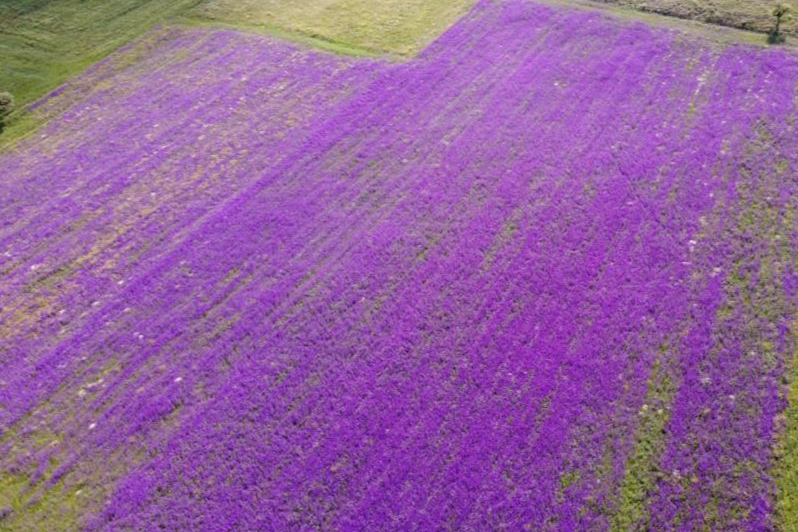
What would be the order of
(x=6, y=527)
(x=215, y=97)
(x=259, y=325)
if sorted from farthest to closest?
(x=215, y=97), (x=259, y=325), (x=6, y=527)

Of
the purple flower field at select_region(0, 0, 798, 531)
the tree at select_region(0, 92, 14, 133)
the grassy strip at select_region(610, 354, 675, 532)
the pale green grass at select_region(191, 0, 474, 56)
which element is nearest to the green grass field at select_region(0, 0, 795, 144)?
the pale green grass at select_region(191, 0, 474, 56)

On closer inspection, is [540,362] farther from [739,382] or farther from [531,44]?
[531,44]

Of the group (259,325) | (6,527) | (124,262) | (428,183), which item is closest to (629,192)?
(428,183)

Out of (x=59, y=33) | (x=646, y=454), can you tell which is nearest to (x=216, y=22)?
(x=59, y=33)

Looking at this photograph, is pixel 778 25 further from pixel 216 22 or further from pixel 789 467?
pixel 216 22

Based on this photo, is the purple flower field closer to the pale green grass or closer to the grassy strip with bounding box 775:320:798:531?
the grassy strip with bounding box 775:320:798:531

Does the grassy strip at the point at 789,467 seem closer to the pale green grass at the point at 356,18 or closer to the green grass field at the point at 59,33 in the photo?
the pale green grass at the point at 356,18
